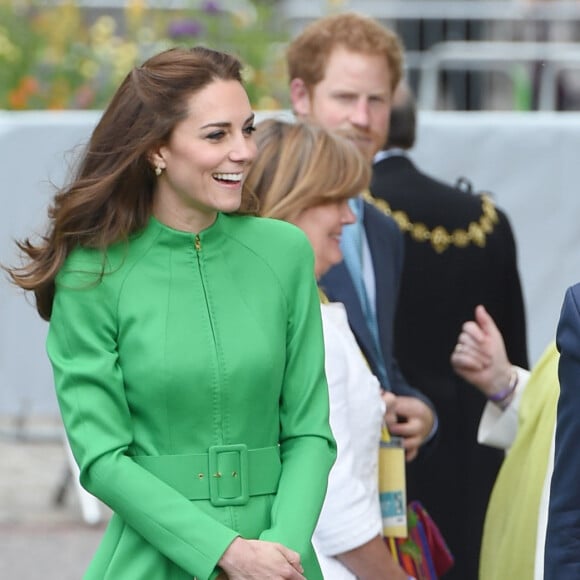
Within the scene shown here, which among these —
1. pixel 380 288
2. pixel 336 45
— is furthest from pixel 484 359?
pixel 336 45

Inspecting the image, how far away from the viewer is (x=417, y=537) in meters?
4.18

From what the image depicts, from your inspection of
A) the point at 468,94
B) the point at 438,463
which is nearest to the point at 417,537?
the point at 438,463

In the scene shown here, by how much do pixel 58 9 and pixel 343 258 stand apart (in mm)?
7289

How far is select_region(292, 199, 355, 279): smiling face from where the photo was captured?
152 inches

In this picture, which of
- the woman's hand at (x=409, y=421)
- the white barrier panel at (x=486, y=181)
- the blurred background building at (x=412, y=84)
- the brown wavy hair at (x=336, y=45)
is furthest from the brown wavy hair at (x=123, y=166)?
the white barrier panel at (x=486, y=181)

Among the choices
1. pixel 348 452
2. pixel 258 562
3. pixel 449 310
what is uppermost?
pixel 258 562

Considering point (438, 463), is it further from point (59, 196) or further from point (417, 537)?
point (59, 196)

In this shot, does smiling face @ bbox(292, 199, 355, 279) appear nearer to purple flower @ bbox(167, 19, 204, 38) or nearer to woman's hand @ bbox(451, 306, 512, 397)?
woman's hand @ bbox(451, 306, 512, 397)

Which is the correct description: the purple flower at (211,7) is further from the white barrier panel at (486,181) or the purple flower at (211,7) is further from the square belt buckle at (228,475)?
the square belt buckle at (228,475)

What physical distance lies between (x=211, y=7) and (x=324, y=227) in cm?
732

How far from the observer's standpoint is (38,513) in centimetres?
816

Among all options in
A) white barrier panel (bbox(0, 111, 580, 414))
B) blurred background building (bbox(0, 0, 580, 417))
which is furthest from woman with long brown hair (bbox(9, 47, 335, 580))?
white barrier panel (bbox(0, 111, 580, 414))

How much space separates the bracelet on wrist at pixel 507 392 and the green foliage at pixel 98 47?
19.5 ft

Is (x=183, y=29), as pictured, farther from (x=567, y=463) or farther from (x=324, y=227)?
(x=567, y=463)
